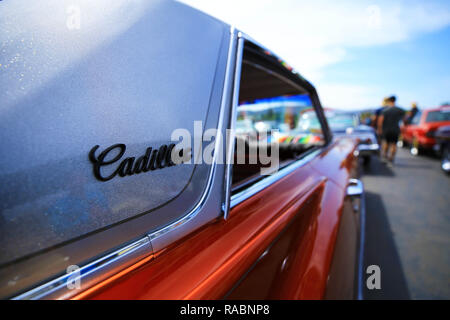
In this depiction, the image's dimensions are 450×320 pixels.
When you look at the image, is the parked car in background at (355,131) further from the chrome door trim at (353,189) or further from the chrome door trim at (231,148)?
the chrome door trim at (231,148)

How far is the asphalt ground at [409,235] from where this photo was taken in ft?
6.81

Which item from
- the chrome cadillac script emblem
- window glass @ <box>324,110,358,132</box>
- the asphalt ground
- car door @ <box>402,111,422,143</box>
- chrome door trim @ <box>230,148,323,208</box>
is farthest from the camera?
car door @ <box>402,111,422,143</box>

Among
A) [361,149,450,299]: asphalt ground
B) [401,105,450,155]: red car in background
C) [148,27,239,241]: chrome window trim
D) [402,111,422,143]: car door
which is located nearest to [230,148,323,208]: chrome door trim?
[148,27,239,241]: chrome window trim

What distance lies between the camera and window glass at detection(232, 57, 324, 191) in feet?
6.29

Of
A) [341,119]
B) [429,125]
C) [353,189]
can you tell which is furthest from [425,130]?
[353,189]

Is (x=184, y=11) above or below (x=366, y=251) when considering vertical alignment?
above

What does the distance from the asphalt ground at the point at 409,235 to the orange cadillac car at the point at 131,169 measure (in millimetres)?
1748

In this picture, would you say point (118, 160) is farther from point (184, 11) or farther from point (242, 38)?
point (242, 38)

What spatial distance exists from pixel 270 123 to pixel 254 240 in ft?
8.36

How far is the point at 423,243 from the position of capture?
8.96ft

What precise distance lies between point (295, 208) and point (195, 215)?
1.83 feet

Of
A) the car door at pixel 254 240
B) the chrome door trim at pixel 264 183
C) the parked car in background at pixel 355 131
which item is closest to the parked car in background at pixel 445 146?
the parked car in background at pixel 355 131

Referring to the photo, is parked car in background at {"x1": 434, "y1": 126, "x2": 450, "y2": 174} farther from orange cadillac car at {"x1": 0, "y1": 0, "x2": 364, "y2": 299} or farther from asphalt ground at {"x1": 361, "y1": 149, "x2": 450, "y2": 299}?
orange cadillac car at {"x1": 0, "y1": 0, "x2": 364, "y2": 299}
